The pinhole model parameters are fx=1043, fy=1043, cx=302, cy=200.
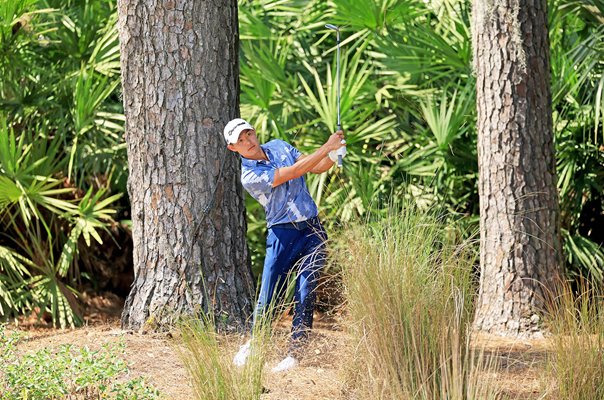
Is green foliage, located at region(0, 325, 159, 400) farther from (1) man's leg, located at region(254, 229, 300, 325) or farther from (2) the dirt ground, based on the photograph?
(1) man's leg, located at region(254, 229, 300, 325)

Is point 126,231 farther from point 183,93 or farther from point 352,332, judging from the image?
point 352,332

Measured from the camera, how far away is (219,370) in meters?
4.68

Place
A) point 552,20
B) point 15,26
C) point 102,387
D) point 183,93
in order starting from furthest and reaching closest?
point 15,26, point 552,20, point 183,93, point 102,387

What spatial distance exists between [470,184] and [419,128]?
24.7 inches

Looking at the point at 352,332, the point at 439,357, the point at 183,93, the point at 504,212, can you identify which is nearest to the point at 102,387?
the point at 352,332

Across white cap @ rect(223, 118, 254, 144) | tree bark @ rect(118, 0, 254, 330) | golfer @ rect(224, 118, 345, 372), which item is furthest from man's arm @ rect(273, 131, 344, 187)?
tree bark @ rect(118, 0, 254, 330)

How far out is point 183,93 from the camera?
6.43 meters

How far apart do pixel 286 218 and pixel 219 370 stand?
1301mm

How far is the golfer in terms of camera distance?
5.70 m

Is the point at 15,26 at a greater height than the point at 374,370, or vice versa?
the point at 15,26

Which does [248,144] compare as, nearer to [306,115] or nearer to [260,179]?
[260,179]

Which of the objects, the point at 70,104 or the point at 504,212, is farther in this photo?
the point at 70,104

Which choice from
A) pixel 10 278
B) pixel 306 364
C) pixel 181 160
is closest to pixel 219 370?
pixel 306 364

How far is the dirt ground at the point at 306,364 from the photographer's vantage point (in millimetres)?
5152
